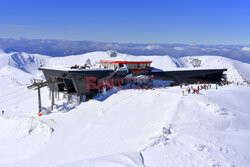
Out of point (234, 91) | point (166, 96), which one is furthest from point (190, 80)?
point (166, 96)

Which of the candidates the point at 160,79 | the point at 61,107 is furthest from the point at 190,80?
the point at 61,107

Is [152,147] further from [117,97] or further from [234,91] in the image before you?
[234,91]

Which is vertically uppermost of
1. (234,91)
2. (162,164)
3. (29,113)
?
(234,91)

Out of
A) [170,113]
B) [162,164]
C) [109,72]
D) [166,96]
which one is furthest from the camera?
[109,72]

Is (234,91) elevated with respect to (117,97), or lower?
elevated

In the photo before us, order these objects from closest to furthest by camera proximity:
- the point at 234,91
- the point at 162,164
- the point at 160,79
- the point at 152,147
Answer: the point at 162,164 < the point at 152,147 < the point at 234,91 < the point at 160,79

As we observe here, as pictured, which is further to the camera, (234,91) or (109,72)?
(109,72)

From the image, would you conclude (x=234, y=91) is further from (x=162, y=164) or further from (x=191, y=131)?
(x=162, y=164)
